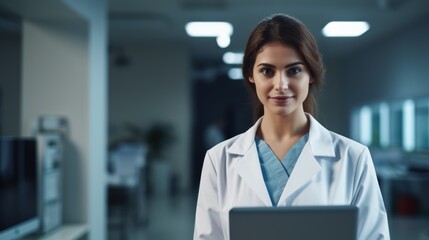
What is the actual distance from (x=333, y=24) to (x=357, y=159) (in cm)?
646

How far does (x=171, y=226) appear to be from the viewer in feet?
20.2

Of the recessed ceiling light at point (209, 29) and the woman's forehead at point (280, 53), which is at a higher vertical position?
the recessed ceiling light at point (209, 29)

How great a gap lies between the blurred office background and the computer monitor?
0.61 metres

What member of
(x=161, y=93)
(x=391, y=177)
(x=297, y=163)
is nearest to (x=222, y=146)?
(x=297, y=163)

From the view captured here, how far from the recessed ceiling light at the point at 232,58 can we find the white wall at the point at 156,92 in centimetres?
156

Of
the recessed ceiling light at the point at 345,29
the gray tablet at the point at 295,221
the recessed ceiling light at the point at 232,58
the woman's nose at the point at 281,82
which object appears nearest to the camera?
the gray tablet at the point at 295,221

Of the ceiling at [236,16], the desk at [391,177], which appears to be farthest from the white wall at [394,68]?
the desk at [391,177]

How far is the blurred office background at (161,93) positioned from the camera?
348cm

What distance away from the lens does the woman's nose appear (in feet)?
4.07

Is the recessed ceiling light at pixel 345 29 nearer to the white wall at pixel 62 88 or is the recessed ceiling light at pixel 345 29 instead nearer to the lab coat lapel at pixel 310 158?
the white wall at pixel 62 88

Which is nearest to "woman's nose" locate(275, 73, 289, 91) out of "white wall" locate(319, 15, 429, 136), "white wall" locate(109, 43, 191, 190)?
"white wall" locate(319, 15, 429, 136)

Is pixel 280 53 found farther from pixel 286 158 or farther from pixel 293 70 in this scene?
pixel 286 158

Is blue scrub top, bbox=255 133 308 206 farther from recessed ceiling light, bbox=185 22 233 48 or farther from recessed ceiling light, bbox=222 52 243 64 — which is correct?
recessed ceiling light, bbox=222 52 243 64

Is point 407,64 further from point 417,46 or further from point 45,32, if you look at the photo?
point 45,32
